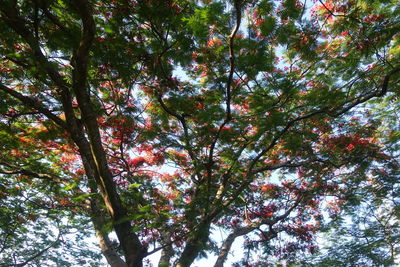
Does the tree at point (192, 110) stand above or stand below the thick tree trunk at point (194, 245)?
above

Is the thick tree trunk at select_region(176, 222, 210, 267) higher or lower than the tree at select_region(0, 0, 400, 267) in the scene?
lower

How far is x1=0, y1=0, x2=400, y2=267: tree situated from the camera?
140 inches

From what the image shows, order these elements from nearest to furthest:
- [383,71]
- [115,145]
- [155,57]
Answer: [155,57] → [383,71] → [115,145]

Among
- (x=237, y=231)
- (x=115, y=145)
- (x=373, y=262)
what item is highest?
(x=115, y=145)

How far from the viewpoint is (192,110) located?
511 centimetres

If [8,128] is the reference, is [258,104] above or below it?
below

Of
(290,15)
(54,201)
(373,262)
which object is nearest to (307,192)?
(373,262)

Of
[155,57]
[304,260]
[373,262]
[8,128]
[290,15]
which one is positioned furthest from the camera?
[304,260]

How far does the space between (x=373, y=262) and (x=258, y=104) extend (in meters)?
5.53

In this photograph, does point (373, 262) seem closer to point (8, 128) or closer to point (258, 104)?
point (258, 104)

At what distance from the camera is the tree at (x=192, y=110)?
3.55 metres

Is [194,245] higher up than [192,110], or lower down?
lower down

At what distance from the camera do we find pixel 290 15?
3625 mm

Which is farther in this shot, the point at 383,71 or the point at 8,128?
the point at 8,128
